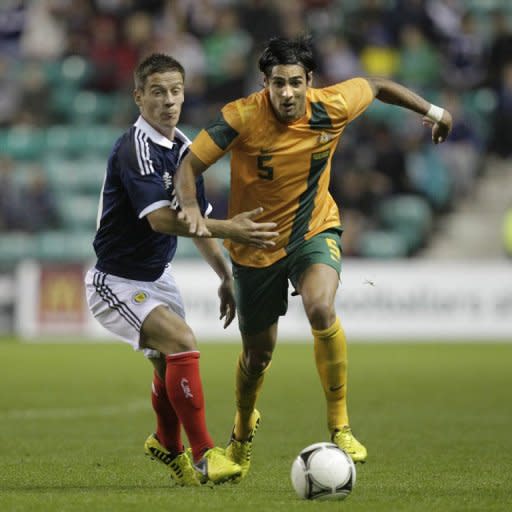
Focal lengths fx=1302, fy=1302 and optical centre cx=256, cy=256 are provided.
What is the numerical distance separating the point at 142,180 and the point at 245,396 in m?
1.57

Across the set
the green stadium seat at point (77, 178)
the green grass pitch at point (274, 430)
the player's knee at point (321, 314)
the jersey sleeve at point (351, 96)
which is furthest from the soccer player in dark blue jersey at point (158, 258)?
the green stadium seat at point (77, 178)

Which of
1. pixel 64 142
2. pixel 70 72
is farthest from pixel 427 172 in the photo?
pixel 70 72

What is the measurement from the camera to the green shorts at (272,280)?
6840mm

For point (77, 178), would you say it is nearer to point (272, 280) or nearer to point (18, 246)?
point (18, 246)

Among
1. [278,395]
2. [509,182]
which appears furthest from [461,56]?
[278,395]

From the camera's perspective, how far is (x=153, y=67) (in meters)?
6.32

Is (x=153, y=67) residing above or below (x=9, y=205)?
above

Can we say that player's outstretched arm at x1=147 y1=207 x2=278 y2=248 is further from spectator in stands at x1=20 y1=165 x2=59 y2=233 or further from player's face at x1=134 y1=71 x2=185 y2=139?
spectator in stands at x1=20 y1=165 x2=59 y2=233

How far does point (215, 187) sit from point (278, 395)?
804 cm

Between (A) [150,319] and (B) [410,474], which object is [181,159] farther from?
(B) [410,474]

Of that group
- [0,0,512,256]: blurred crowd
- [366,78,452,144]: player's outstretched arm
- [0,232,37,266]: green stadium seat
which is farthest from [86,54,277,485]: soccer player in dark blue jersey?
[0,232,37,266]: green stadium seat

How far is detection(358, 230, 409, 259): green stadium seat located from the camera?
63.5 feet

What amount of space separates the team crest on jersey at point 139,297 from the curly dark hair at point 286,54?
1291mm

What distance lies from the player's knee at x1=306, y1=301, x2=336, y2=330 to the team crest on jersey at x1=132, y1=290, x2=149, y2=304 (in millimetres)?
815
